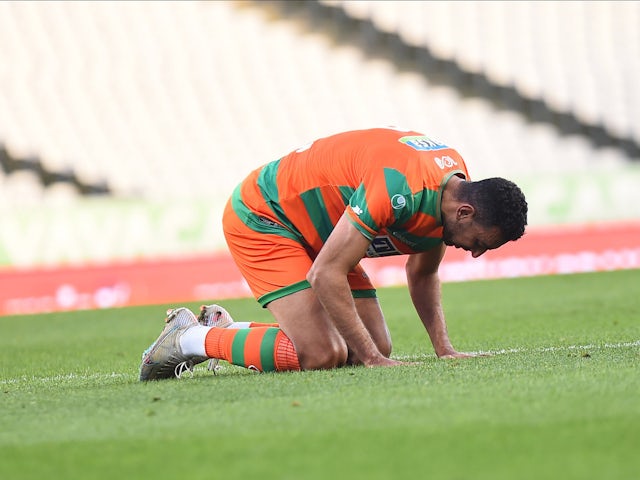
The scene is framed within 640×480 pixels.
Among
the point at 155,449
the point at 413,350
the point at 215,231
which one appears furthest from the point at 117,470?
the point at 215,231

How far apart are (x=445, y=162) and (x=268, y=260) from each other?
3.09ft

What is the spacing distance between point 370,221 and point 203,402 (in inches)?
37.2

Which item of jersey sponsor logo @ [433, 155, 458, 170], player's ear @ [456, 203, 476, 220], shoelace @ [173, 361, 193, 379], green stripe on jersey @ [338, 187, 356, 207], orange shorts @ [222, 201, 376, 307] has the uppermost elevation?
jersey sponsor logo @ [433, 155, 458, 170]

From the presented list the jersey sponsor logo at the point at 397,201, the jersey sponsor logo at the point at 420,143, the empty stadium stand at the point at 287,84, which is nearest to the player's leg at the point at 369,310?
the jersey sponsor logo at the point at 420,143

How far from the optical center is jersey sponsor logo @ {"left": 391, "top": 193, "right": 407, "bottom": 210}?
4355mm

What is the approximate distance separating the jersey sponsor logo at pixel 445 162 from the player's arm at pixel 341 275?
447 mm

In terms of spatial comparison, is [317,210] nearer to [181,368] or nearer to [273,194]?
[273,194]

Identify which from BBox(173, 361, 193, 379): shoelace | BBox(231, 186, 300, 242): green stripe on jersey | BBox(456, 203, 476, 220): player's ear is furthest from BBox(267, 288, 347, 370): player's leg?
BBox(456, 203, 476, 220): player's ear

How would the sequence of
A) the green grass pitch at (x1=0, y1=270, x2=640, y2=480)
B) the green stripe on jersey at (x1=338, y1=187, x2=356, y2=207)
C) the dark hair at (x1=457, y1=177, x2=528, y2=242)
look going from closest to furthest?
the green grass pitch at (x1=0, y1=270, x2=640, y2=480), the dark hair at (x1=457, y1=177, x2=528, y2=242), the green stripe on jersey at (x1=338, y1=187, x2=356, y2=207)

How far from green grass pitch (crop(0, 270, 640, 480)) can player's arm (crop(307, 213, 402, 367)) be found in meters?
0.18

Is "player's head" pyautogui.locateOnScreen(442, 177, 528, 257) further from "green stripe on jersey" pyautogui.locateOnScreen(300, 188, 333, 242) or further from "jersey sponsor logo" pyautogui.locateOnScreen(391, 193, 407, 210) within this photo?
"green stripe on jersey" pyautogui.locateOnScreen(300, 188, 333, 242)

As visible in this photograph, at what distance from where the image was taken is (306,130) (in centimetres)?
1673

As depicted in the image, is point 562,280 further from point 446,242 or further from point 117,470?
point 117,470

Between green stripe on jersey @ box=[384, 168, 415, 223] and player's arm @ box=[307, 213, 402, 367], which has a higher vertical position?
green stripe on jersey @ box=[384, 168, 415, 223]
